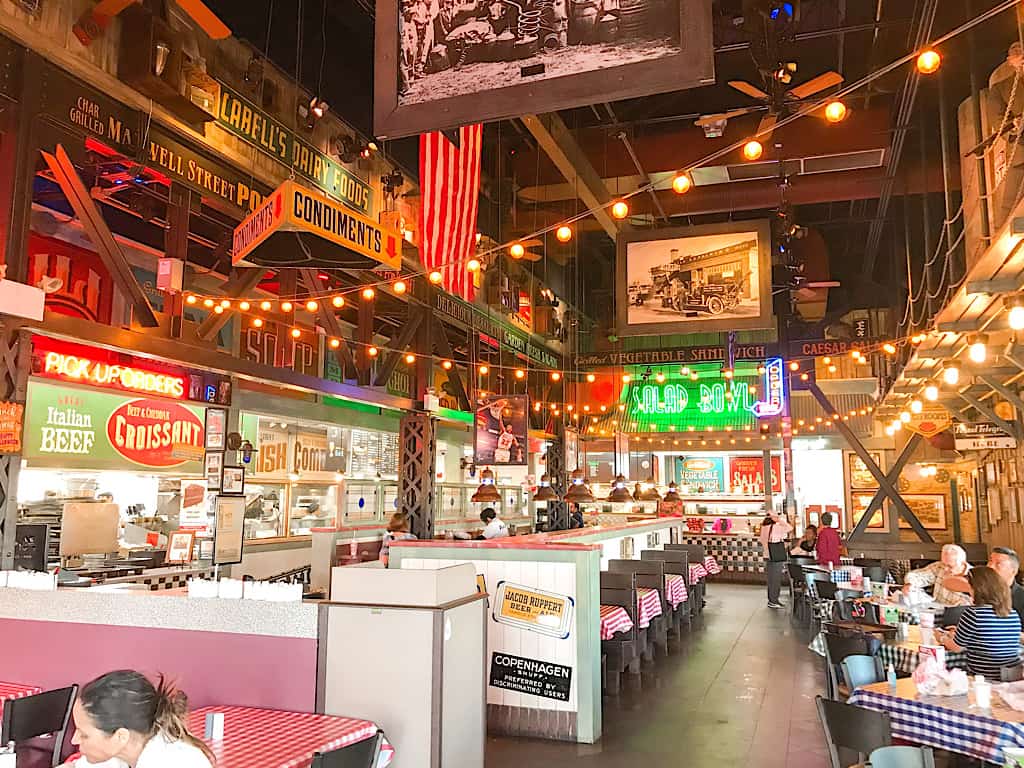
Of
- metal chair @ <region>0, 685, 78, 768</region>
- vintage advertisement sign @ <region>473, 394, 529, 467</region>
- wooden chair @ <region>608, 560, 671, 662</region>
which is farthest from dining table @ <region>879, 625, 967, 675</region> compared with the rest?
vintage advertisement sign @ <region>473, 394, 529, 467</region>

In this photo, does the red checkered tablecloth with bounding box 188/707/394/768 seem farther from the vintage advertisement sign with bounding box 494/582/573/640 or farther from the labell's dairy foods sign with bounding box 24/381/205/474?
the labell's dairy foods sign with bounding box 24/381/205/474

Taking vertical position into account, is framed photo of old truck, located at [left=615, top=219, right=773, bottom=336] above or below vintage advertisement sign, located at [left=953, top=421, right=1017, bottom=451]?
above

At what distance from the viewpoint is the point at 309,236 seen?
20.3 ft

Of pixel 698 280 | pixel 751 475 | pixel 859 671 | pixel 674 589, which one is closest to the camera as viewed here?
pixel 859 671

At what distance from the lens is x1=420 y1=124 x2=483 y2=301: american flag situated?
716 cm

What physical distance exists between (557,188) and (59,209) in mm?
6531

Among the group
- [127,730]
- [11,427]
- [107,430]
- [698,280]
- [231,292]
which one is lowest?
[127,730]

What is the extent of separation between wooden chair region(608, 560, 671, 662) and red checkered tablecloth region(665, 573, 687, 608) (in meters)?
0.15

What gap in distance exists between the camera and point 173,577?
31.0 ft

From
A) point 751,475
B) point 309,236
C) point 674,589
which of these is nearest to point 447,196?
point 309,236

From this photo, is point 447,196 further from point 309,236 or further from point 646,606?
point 646,606

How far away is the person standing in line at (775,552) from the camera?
48.3ft

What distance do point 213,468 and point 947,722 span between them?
29.5 ft

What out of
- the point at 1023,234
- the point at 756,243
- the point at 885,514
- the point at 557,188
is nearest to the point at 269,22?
the point at 557,188
